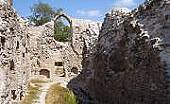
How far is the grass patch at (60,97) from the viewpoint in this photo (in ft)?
81.8

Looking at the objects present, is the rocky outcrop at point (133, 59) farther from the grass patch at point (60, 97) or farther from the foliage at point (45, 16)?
the foliage at point (45, 16)

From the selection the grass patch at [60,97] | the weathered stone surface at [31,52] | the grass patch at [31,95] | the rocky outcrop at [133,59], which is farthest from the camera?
the grass patch at [60,97]

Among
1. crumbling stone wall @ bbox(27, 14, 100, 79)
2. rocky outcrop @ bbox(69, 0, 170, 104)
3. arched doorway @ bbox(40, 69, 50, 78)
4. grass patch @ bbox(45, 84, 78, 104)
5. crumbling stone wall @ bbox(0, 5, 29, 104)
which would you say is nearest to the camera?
rocky outcrop @ bbox(69, 0, 170, 104)

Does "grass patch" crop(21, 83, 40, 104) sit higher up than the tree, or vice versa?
the tree

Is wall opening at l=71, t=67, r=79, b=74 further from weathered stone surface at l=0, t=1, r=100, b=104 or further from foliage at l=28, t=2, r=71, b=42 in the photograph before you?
foliage at l=28, t=2, r=71, b=42

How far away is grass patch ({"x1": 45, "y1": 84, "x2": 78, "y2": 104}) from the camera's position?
2494 centimetres

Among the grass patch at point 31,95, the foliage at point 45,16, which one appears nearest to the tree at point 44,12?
the foliage at point 45,16

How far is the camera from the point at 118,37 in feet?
76.0

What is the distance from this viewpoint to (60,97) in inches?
1023

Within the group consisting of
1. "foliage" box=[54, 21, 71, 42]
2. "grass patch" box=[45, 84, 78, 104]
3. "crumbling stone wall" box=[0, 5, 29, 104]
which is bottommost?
"grass patch" box=[45, 84, 78, 104]

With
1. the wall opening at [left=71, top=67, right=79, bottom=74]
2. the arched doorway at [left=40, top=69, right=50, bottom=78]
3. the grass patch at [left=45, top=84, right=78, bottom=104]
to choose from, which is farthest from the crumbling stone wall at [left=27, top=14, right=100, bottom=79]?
the grass patch at [left=45, top=84, right=78, bottom=104]

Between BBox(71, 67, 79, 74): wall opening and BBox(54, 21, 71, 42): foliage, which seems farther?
BBox(54, 21, 71, 42): foliage

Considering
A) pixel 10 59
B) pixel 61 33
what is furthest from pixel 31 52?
pixel 61 33

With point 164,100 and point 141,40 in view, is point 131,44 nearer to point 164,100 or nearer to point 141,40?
point 141,40
